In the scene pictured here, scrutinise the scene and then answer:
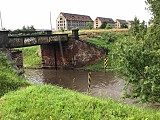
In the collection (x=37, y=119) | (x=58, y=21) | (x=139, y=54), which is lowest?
(x=37, y=119)

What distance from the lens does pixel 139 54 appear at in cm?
1057

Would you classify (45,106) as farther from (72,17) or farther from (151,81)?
(72,17)

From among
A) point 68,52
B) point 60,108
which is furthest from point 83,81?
point 60,108

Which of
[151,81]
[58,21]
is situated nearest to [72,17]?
[58,21]

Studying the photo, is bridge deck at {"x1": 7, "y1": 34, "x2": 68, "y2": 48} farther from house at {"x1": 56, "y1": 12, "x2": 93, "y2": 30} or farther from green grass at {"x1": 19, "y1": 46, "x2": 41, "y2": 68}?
house at {"x1": 56, "y1": 12, "x2": 93, "y2": 30}

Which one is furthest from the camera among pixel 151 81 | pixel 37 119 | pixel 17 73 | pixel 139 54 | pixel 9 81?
pixel 17 73

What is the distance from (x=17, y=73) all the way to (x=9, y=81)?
222 centimetres

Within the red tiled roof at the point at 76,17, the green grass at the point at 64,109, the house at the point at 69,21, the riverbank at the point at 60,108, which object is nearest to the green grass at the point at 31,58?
the riverbank at the point at 60,108

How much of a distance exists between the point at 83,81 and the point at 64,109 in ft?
47.4

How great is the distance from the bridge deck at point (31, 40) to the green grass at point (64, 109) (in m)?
13.3

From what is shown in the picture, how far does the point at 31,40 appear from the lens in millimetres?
25844

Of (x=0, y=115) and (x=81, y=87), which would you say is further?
(x=81, y=87)

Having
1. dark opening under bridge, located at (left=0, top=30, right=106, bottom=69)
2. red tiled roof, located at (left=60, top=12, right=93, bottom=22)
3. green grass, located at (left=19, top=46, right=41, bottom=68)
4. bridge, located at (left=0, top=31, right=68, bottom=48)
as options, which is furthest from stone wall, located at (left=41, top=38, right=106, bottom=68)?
red tiled roof, located at (left=60, top=12, right=93, bottom=22)

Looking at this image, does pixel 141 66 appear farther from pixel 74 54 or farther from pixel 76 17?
pixel 76 17
